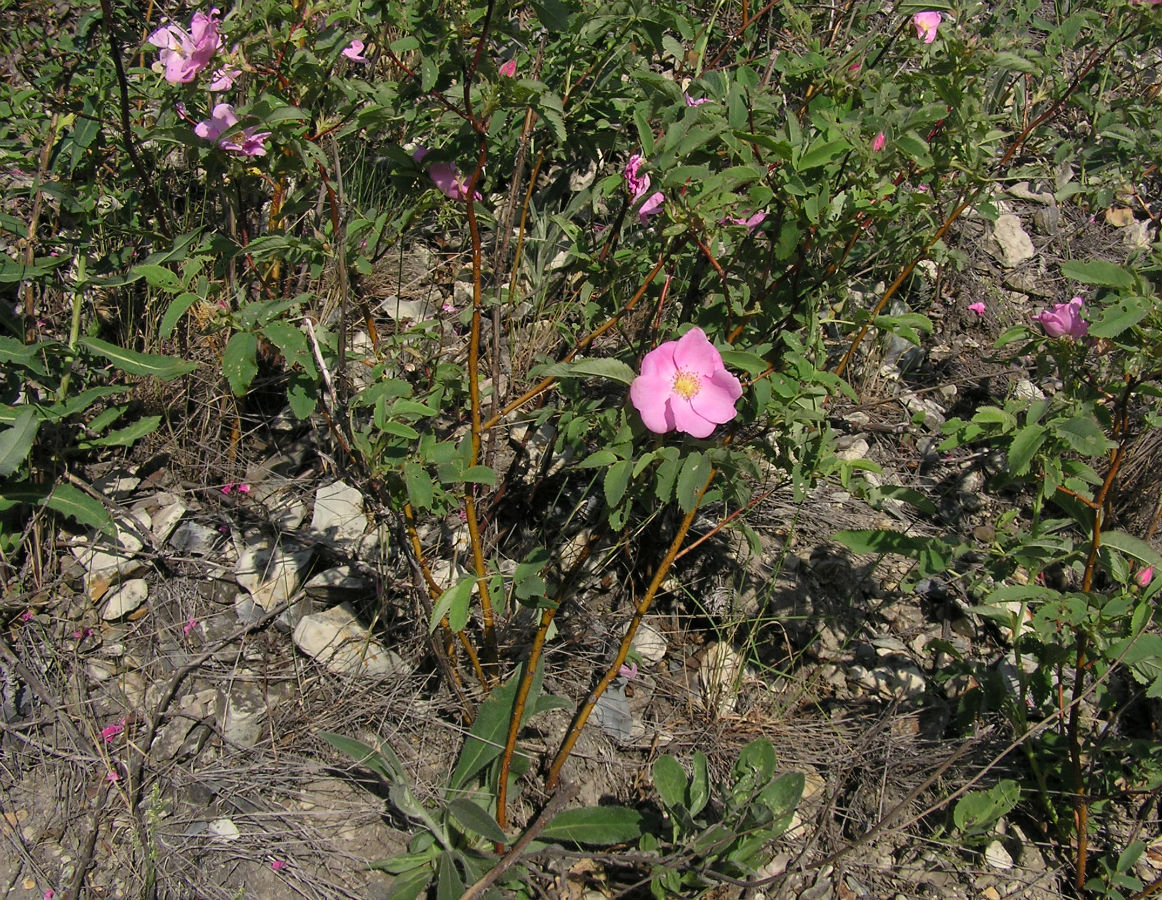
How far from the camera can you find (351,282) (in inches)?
100

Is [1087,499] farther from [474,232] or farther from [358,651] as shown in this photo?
[358,651]

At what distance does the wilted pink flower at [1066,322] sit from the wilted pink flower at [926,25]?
2.99ft

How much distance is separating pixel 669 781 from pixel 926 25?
6.96 ft

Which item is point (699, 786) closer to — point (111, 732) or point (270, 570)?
point (270, 570)

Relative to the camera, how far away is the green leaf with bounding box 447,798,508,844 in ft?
5.52

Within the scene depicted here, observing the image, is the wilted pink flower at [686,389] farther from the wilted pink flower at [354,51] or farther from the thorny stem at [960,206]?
the wilted pink flower at [354,51]

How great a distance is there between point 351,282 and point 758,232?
3.98 feet

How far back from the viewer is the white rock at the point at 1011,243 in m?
3.43

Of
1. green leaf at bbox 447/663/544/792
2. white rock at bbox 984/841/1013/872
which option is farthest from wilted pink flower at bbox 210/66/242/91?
white rock at bbox 984/841/1013/872

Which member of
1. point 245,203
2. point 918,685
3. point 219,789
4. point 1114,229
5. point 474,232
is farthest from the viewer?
point 1114,229

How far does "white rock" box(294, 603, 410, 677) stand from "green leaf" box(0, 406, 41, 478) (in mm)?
748

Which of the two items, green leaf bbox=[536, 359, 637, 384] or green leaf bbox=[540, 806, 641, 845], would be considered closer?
green leaf bbox=[536, 359, 637, 384]

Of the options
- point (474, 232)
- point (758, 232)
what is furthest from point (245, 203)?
point (758, 232)

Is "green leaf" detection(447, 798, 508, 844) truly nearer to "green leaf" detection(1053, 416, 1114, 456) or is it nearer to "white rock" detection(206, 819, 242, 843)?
"white rock" detection(206, 819, 242, 843)
